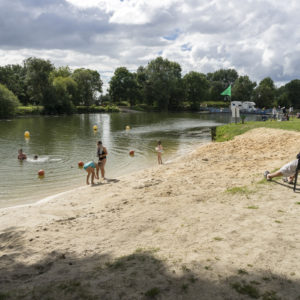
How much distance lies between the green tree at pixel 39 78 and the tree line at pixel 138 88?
0.28 m

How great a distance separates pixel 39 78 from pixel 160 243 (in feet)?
268

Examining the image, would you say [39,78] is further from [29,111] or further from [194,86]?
[194,86]

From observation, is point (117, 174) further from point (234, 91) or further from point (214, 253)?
point (234, 91)

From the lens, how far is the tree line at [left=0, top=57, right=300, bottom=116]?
271ft

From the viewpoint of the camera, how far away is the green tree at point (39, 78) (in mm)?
77500

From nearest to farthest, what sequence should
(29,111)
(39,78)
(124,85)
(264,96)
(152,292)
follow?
(152,292)
(29,111)
(39,78)
(124,85)
(264,96)

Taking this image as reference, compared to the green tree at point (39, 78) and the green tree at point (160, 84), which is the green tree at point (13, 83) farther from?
the green tree at point (160, 84)

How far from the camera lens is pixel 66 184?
1462cm

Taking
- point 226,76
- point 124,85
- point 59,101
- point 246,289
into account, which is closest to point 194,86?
point 124,85

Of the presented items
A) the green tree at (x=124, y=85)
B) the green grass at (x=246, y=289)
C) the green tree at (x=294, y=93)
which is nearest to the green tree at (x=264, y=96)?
the green tree at (x=294, y=93)

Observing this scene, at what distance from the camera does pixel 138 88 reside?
366 feet

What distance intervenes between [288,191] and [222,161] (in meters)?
7.52

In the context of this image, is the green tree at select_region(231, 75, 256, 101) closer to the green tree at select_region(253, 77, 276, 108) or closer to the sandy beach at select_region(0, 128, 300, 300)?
the green tree at select_region(253, 77, 276, 108)

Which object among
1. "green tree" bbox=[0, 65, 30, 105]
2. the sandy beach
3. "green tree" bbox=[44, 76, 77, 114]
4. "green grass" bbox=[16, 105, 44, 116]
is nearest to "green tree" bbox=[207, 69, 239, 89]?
"green tree" bbox=[44, 76, 77, 114]
